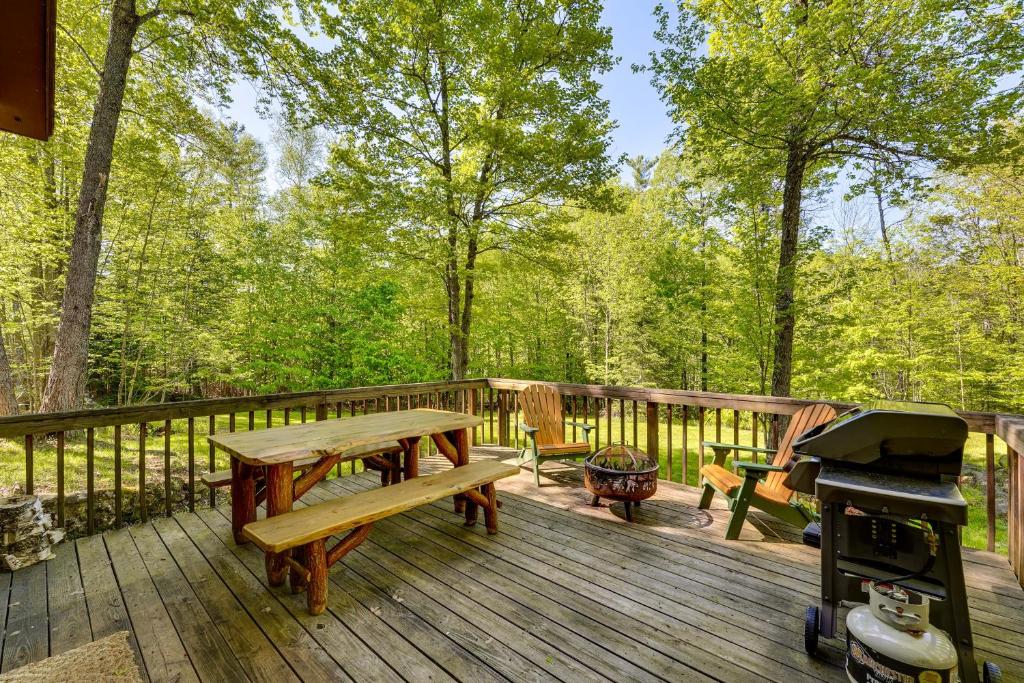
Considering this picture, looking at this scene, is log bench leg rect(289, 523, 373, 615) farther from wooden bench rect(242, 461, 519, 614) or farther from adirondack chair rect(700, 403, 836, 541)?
adirondack chair rect(700, 403, 836, 541)

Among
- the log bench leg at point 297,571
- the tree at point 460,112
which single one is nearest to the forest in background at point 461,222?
the tree at point 460,112

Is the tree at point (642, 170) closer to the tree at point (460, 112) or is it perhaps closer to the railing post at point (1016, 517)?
→ the tree at point (460, 112)

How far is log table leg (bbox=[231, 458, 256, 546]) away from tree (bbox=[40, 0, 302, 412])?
4496 millimetres

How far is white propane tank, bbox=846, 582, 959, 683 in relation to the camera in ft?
4.04

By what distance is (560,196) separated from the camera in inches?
265

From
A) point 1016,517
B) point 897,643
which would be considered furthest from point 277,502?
point 1016,517

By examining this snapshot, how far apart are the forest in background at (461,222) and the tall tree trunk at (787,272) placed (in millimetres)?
88

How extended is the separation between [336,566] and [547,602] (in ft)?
4.22

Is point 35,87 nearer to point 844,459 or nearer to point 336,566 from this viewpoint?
point 336,566

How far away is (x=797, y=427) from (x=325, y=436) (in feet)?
10.5

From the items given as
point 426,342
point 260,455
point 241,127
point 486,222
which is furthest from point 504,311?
point 260,455

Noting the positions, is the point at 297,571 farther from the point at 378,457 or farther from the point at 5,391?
the point at 5,391

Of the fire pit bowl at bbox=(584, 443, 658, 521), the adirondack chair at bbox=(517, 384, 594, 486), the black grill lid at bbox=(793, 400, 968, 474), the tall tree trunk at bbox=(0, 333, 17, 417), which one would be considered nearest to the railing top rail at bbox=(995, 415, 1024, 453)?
the black grill lid at bbox=(793, 400, 968, 474)

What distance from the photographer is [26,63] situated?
1.59 meters
